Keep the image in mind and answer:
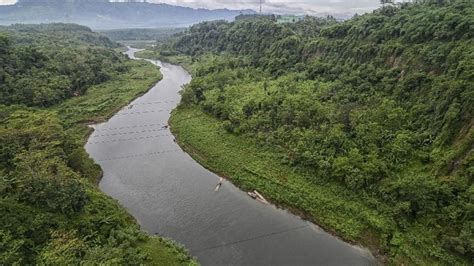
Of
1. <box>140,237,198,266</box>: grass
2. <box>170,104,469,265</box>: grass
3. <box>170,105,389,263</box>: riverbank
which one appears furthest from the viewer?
<box>170,105,389,263</box>: riverbank

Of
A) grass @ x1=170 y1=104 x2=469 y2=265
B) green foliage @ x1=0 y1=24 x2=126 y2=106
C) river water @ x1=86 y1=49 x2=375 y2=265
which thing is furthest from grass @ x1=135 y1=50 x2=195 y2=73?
grass @ x1=170 y1=104 x2=469 y2=265

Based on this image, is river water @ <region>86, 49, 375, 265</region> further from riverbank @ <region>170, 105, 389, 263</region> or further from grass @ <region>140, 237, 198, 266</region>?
grass @ <region>140, 237, 198, 266</region>

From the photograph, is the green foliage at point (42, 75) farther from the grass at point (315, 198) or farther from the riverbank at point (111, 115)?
the grass at point (315, 198)

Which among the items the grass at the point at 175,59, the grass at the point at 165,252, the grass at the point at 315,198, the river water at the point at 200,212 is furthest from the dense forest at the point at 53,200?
the grass at the point at 175,59

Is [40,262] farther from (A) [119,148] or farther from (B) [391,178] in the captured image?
(B) [391,178]

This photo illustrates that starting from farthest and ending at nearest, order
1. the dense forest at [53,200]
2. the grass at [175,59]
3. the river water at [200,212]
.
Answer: the grass at [175,59] → the river water at [200,212] → the dense forest at [53,200]
